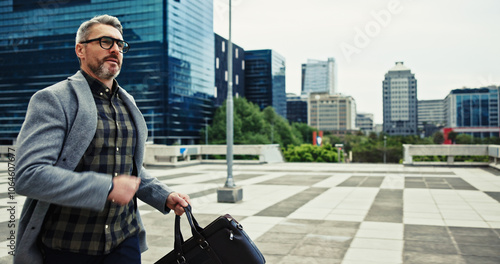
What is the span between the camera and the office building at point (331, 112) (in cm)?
19075

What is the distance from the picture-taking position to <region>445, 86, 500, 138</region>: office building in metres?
172

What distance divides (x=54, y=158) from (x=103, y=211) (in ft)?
1.12

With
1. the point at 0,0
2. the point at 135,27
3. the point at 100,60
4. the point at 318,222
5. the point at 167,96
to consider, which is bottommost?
the point at 318,222

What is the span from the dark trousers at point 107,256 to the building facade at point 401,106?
627 feet

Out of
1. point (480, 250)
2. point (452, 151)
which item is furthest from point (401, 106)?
point (480, 250)

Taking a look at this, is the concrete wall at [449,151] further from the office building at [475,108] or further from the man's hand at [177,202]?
the office building at [475,108]

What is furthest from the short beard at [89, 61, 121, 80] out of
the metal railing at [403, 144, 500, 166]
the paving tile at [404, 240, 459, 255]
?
the metal railing at [403, 144, 500, 166]

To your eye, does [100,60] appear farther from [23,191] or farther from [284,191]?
[284,191]

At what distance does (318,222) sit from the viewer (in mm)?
7660

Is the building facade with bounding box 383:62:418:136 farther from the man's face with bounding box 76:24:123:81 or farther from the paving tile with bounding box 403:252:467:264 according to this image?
the man's face with bounding box 76:24:123:81

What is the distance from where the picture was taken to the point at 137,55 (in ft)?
230

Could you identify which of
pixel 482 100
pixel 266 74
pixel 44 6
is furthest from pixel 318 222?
pixel 482 100

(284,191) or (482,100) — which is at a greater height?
(482,100)

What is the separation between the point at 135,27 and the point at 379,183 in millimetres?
59169
